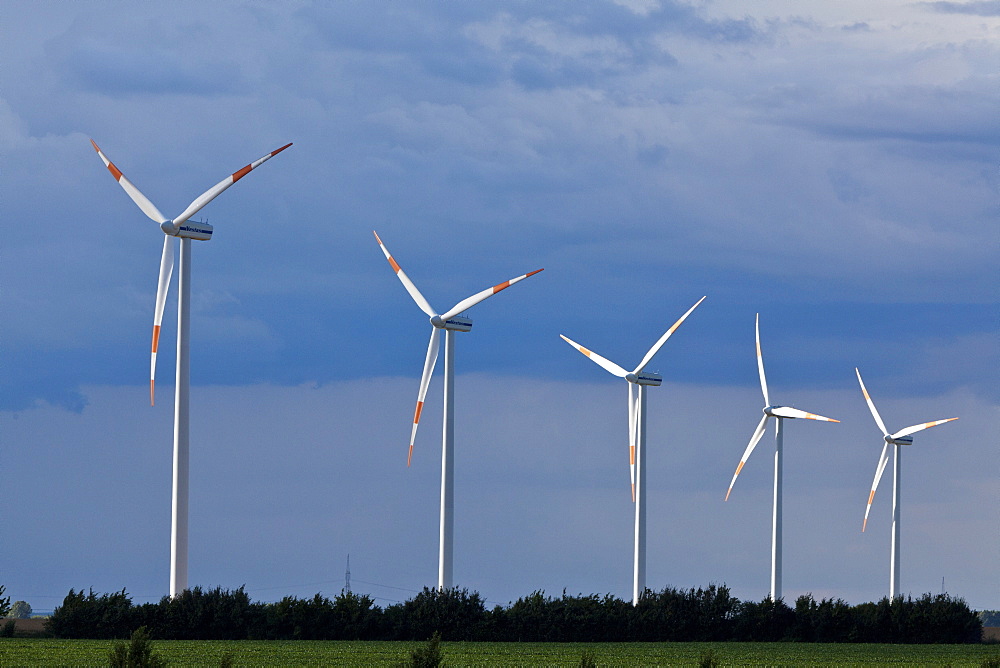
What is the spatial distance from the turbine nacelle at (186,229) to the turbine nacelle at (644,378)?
99.5 feet

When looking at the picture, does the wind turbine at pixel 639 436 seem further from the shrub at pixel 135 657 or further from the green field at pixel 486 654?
the shrub at pixel 135 657

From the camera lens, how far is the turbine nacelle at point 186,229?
60.5m

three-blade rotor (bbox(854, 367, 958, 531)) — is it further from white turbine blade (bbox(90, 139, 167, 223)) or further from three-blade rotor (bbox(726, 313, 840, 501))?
white turbine blade (bbox(90, 139, 167, 223))

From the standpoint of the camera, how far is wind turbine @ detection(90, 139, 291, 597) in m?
57.6

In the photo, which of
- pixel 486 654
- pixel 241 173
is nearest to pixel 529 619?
pixel 486 654

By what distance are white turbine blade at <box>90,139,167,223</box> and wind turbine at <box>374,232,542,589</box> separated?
1494cm

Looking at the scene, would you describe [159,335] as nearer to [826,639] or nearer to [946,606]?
[826,639]

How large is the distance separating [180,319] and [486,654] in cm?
2010

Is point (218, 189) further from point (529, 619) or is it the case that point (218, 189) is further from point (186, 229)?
point (529, 619)

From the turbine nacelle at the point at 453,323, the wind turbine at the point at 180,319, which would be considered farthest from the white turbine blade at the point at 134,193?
the turbine nacelle at the point at 453,323

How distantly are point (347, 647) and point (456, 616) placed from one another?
758cm

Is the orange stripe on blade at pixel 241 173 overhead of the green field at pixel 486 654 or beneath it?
overhead

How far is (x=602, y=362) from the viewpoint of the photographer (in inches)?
3346

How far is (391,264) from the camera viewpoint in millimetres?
74062
